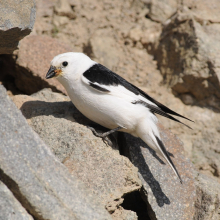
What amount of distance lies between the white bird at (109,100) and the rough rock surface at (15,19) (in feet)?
1.97

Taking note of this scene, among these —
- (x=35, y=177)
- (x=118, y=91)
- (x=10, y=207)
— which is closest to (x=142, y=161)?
(x=118, y=91)

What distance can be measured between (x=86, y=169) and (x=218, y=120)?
3538 millimetres

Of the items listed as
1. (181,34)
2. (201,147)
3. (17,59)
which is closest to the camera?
(17,59)

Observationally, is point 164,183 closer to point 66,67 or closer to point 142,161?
point 142,161

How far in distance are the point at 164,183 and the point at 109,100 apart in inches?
49.3

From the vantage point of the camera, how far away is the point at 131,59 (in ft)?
21.9

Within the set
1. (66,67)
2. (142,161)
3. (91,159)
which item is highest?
(66,67)

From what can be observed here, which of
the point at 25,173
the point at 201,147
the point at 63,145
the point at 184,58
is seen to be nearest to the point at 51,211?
the point at 25,173

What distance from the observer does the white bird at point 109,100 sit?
3850 mm

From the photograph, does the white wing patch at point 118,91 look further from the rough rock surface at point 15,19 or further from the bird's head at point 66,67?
the rough rock surface at point 15,19

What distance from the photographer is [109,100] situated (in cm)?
385

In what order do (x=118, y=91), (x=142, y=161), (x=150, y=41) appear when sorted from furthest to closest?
1. (x=150, y=41)
2. (x=142, y=161)
3. (x=118, y=91)

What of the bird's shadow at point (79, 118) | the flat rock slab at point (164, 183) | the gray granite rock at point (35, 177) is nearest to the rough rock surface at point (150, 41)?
the bird's shadow at point (79, 118)

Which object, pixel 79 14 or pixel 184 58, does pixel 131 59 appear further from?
pixel 79 14
